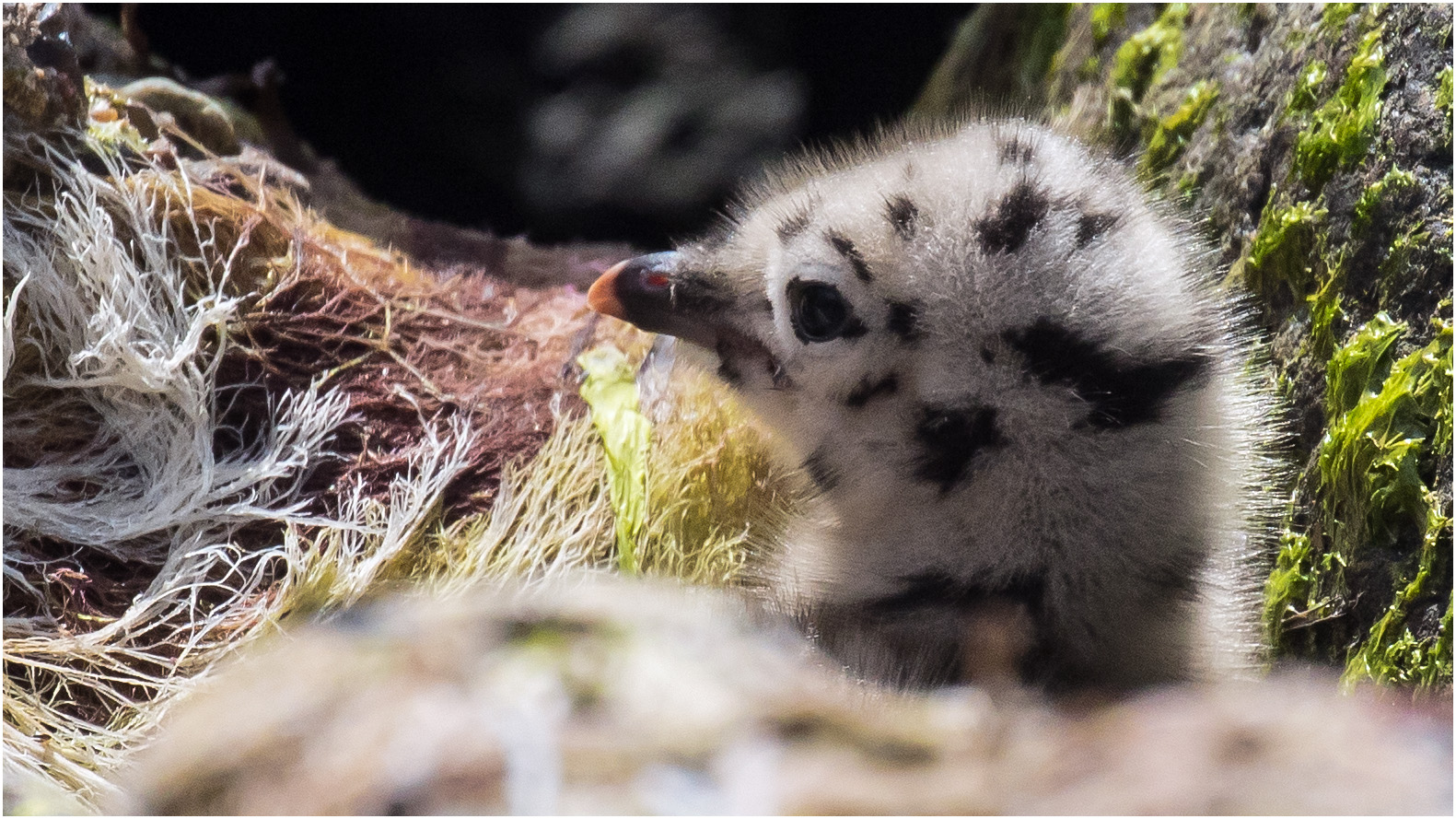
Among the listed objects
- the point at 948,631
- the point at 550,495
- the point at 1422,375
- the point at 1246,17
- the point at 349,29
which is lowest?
the point at 948,631

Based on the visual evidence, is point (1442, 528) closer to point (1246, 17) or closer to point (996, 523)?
point (996, 523)

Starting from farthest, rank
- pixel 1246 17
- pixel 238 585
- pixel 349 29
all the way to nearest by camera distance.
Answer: pixel 349 29 < pixel 1246 17 < pixel 238 585

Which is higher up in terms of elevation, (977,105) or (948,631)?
(977,105)

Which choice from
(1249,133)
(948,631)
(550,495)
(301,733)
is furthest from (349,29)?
(301,733)

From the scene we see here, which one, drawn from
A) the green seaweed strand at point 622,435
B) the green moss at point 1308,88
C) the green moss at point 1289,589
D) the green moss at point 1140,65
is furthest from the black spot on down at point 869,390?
the green moss at point 1140,65

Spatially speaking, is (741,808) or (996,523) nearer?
(741,808)

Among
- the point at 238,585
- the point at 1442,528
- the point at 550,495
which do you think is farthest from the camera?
the point at 550,495

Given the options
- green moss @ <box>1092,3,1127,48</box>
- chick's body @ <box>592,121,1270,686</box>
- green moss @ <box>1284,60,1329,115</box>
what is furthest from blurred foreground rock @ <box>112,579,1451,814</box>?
green moss @ <box>1092,3,1127,48</box>
